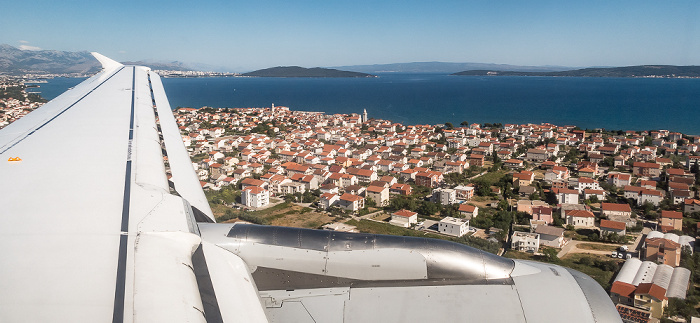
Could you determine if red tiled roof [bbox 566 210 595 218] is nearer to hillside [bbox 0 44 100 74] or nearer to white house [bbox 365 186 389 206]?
white house [bbox 365 186 389 206]

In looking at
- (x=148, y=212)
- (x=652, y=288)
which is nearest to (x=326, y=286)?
(x=148, y=212)

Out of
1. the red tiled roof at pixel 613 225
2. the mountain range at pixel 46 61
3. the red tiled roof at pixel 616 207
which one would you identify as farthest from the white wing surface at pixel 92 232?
the mountain range at pixel 46 61

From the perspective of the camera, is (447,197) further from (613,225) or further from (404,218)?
(613,225)

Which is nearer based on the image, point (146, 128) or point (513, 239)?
point (146, 128)

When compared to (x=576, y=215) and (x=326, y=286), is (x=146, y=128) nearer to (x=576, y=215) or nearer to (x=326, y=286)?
(x=326, y=286)

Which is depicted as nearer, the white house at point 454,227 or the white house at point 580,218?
the white house at point 454,227

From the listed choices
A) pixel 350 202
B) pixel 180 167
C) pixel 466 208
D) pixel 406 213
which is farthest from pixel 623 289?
pixel 180 167

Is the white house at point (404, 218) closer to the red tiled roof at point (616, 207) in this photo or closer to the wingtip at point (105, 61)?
the red tiled roof at point (616, 207)
